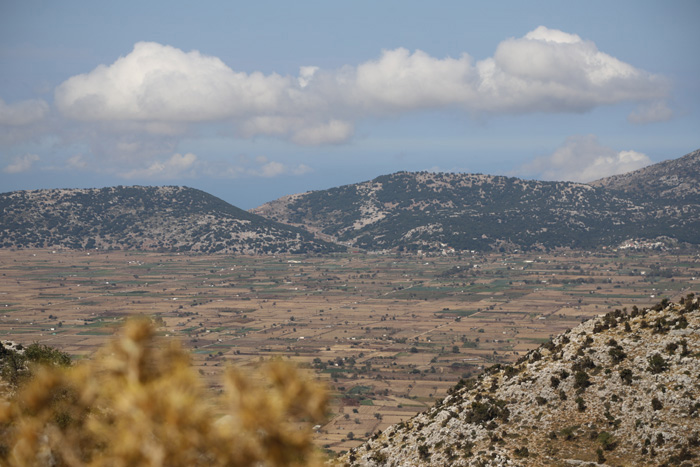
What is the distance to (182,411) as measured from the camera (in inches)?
393

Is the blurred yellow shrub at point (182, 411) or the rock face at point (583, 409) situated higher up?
the blurred yellow shrub at point (182, 411)

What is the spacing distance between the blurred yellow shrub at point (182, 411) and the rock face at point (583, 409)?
1293 inches

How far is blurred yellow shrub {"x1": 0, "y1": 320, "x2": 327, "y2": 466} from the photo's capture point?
10.1 m

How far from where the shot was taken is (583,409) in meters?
43.4

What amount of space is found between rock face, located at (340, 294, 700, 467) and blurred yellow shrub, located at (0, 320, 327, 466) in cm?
3283

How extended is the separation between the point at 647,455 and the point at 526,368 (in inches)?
563

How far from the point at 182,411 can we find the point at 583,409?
39.4m

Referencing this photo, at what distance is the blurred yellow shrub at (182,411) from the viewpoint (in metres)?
10.1

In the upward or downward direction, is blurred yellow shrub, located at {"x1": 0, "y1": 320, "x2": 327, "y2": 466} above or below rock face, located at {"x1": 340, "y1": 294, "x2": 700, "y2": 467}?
above

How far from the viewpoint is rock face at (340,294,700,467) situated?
39.1 meters

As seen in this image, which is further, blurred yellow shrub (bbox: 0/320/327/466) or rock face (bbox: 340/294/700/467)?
rock face (bbox: 340/294/700/467)

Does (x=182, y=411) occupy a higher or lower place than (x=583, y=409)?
higher

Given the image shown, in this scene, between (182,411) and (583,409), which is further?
(583,409)

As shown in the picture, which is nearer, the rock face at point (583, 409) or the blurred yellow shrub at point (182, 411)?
the blurred yellow shrub at point (182, 411)
